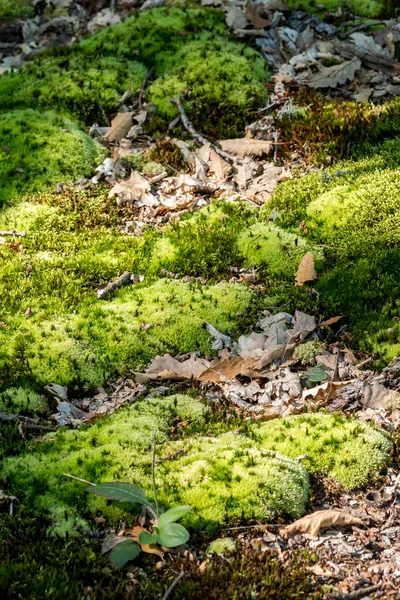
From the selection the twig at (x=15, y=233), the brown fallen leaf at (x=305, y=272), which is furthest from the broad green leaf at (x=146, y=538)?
the twig at (x=15, y=233)

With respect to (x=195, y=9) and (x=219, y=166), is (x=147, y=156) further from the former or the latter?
(x=195, y=9)

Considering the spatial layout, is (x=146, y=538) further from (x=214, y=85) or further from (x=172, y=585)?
(x=214, y=85)

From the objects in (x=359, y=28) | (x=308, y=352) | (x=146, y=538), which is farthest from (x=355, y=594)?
(x=359, y=28)

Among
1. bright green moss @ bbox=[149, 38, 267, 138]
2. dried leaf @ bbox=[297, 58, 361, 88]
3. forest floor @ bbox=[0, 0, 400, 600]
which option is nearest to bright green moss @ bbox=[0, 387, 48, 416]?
forest floor @ bbox=[0, 0, 400, 600]

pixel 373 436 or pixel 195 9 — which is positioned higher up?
pixel 195 9

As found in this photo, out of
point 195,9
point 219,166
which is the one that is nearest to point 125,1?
point 195,9

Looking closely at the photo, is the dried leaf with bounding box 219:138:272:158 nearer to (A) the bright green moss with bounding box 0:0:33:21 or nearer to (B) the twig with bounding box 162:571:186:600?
(B) the twig with bounding box 162:571:186:600
